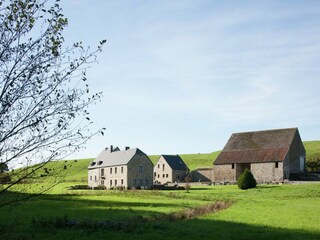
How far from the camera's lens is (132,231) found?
20141mm

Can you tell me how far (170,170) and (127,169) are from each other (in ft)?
65.4

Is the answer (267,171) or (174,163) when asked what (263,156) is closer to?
(267,171)

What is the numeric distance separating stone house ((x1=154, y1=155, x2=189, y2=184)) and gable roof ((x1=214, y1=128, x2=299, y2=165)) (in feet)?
65.6

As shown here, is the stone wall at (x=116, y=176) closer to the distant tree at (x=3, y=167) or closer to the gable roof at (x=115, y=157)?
the gable roof at (x=115, y=157)

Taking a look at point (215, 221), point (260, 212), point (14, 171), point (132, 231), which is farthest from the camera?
point (260, 212)

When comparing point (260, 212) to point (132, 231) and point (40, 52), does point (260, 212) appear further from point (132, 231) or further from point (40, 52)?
point (40, 52)

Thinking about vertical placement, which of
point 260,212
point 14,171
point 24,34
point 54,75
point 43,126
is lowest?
point 260,212

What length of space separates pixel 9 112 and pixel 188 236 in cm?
1058

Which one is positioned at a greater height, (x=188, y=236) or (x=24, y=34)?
(x=24, y=34)

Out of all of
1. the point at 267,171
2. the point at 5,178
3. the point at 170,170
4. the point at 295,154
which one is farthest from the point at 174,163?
the point at 5,178

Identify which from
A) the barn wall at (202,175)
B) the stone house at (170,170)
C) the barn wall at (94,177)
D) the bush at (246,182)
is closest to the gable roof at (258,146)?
the barn wall at (202,175)

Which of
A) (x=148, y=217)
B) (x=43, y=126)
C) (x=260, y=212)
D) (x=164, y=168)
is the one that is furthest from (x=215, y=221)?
(x=164, y=168)

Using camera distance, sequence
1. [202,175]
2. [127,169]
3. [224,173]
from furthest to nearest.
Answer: [202,175]
[127,169]
[224,173]

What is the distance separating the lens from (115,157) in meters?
87.6
